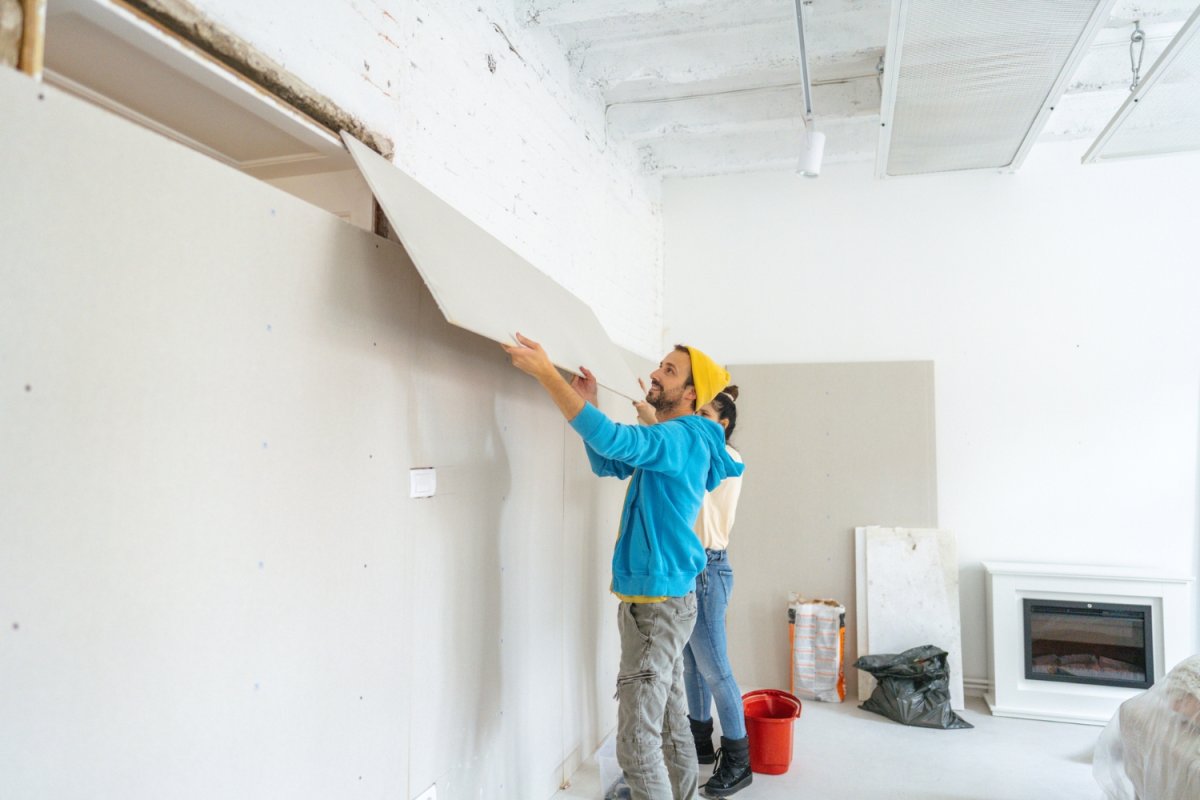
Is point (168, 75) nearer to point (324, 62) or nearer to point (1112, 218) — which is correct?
point (324, 62)

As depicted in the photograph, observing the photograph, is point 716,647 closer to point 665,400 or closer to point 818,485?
point 665,400

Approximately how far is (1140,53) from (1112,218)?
128 cm

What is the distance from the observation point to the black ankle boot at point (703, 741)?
10.2 feet

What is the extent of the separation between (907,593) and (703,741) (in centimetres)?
155

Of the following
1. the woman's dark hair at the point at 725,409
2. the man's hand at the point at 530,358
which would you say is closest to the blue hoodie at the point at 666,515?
the man's hand at the point at 530,358

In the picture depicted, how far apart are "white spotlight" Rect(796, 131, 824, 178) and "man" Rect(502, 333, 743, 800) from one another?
1.37m

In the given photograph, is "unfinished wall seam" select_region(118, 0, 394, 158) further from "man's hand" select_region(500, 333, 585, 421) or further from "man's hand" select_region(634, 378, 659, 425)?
"man's hand" select_region(634, 378, 659, 425)

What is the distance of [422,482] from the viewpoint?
189 cm

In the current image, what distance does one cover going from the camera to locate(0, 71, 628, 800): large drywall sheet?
1010mm

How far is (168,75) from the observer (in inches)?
56.5

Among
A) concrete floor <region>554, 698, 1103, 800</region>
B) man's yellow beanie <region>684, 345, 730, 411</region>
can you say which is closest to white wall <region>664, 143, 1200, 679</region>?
concrete floor <region>554, 698, 1103, 800</region>

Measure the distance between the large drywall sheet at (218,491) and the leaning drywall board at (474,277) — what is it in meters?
0.13

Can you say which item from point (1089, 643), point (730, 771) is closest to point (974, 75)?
point (730, 771)

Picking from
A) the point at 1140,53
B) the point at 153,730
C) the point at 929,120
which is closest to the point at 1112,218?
the point at 1140,53
